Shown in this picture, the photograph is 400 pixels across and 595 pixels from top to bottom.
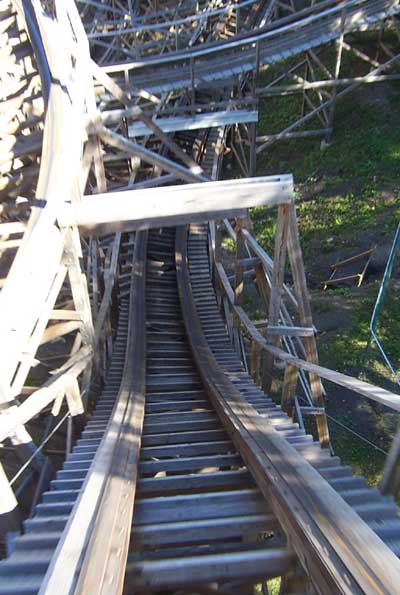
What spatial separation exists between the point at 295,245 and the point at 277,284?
0.49 m

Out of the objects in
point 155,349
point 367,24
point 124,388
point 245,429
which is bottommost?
point 245,429

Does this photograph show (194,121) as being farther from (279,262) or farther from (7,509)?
(7,509)

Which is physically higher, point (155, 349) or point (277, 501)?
point (155, 349)

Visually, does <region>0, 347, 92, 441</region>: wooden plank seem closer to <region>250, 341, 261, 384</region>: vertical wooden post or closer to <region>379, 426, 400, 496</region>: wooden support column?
<region>379, 426, 400, 496</region>: wooden support column

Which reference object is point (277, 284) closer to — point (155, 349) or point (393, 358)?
point (155, 349)

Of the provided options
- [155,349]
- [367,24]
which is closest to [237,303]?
[155,349]

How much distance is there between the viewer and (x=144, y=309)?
652cm

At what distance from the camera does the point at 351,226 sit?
9.27 metres

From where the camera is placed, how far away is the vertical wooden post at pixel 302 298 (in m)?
3.80

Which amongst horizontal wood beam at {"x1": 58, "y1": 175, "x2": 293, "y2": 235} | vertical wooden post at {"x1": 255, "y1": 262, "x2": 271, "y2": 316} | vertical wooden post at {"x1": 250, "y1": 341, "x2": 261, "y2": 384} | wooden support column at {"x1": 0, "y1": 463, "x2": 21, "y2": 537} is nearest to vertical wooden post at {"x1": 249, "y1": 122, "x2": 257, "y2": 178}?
vertical wooden post at {"x1": 255, "y1": 262, "x2": 271, "y2": 316}

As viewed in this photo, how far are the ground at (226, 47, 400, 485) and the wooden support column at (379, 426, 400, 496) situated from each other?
362 centimetres

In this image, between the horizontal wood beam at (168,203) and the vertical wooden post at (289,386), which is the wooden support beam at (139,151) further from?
the vertical wooden post at (289,386)

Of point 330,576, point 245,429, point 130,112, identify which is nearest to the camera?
point 330,576

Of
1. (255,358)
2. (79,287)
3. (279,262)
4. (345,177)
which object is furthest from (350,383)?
(345,177)
